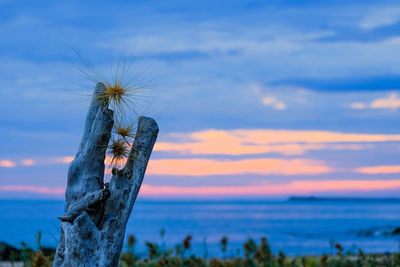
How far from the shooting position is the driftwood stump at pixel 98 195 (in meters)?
4.46

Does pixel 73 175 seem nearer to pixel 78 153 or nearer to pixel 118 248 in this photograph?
pixel 78 153

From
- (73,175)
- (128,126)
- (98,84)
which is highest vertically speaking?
(98,84)

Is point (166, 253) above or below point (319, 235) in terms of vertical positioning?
below

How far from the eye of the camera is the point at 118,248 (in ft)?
15.1

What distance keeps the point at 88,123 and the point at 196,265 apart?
11.9ft

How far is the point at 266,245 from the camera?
8.27 m

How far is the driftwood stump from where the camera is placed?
4461 millimetres

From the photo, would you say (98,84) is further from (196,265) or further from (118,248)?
(196,265)

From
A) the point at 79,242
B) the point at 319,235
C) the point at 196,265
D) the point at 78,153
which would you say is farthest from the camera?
the point at 319,235

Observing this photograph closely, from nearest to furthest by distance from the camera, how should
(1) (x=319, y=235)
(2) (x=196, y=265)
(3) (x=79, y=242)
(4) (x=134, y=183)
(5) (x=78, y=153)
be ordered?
(3) (x=79, y=242), (4) (x=134, y=183), (5) (x=78, y=153), (2) (x=196, y=265), (1) (x=319, y=235)

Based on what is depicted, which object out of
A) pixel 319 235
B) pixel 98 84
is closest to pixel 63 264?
pixel 98 84

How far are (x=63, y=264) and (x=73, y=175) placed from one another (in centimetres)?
84

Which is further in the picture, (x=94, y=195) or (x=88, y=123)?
(x=88, y=123)

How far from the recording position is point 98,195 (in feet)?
15.1
